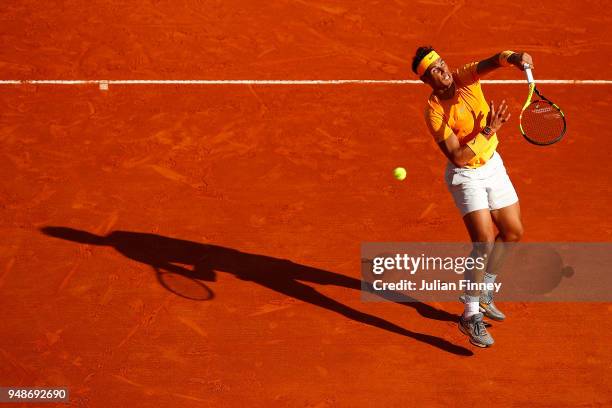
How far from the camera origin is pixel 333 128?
9344 millimetres

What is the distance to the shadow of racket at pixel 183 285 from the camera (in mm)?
7480

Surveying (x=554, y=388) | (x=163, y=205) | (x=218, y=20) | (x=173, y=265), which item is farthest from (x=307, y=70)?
(x=554, y=388)

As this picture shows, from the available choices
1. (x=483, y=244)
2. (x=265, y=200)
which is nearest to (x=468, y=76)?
(x=483, y=244)

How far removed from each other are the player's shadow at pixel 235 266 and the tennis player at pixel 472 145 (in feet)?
3.86

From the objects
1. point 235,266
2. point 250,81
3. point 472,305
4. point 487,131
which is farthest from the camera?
point 250,81

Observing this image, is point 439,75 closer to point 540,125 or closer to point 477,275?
point 540,125

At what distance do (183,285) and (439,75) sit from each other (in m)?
3.27

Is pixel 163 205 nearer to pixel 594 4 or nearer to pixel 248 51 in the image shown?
pixel 248 51

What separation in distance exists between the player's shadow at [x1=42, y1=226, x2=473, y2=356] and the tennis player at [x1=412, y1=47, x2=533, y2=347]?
118cm

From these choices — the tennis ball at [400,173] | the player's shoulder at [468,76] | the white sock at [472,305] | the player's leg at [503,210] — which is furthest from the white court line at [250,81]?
the white sock at [472,305]

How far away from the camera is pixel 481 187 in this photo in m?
6.30

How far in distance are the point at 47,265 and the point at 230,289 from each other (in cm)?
194

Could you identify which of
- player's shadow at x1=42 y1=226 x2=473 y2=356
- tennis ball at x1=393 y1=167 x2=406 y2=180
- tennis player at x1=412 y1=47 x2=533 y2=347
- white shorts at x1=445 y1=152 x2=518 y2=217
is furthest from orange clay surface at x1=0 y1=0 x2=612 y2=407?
white shorts at x1=445 y1=152 x2=518 y2=217

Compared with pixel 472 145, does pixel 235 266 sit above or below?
below
